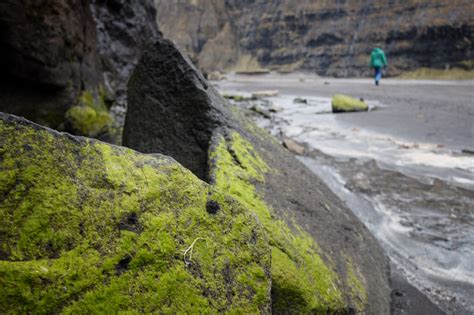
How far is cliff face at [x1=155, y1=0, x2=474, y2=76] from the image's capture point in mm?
40688

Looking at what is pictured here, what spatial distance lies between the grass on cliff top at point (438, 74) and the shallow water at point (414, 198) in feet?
116

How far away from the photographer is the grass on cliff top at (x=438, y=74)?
1403 inches

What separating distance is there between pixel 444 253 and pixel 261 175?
1.98m

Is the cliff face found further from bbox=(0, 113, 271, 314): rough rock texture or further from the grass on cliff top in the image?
bbox=(0, 113, 271, 314): rough rock texture

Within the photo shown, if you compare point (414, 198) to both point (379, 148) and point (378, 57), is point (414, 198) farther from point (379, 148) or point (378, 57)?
point (378, 57)

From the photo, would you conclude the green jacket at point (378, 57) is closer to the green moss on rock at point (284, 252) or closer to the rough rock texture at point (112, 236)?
the green moss on rock at point (284, 252)

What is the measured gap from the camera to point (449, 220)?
11.5 feet

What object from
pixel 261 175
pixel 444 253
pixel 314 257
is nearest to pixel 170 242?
pixel 314 257

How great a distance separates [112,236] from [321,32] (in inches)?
2409

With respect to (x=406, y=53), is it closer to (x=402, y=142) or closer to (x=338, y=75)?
(x=338, y=75)

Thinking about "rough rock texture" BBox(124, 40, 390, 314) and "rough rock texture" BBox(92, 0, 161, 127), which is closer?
"rough rock texture" BBox(124, 40, 390, 314)

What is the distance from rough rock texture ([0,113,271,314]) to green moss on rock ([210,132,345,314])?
0.84 ft

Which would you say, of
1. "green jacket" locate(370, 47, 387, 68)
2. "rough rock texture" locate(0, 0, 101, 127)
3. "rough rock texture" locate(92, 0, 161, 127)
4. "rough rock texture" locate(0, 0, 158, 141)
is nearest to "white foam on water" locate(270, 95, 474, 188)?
"rough rock texture" locate(0, 0, 158, 141)

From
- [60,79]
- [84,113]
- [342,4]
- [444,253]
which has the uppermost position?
[342,4]
